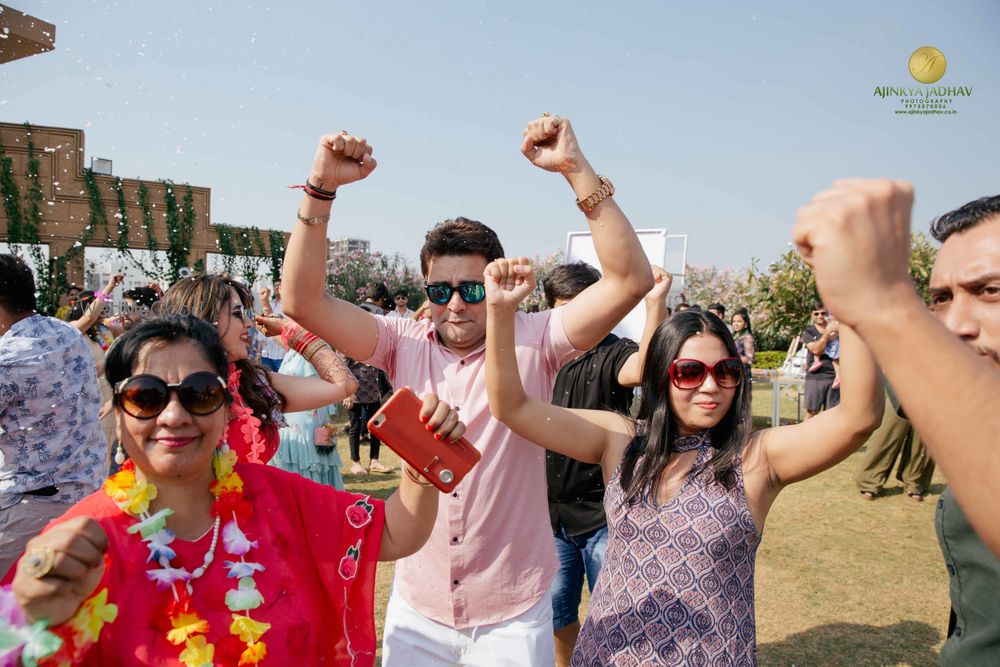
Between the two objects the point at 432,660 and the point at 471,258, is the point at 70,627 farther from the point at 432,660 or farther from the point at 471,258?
the point at 471,258

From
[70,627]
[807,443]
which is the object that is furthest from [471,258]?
[70,627]

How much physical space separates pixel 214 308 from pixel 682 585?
7.17 feet

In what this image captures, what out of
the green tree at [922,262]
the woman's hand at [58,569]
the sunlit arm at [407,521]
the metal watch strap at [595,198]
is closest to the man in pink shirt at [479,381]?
the metal watch strap at [595,198]

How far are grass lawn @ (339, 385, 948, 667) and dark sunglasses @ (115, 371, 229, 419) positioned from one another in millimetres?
3224

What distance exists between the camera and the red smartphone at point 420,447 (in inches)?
63.5

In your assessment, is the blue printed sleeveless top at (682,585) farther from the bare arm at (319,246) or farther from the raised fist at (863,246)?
the raised fist at (863,246)

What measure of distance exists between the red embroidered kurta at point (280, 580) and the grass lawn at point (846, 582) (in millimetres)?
2977

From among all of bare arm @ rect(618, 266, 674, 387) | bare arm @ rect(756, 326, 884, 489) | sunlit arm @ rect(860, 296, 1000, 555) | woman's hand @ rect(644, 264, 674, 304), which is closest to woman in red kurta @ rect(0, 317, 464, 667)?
bare arm @ rect(756, 326, 884, 489)

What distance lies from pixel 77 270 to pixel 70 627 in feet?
63.4

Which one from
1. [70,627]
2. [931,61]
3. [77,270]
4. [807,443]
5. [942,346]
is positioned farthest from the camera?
[77,270]

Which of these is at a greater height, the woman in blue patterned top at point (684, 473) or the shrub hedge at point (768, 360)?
the woman in blue patterned top at point (684, 473)

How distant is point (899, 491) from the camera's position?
7539mm

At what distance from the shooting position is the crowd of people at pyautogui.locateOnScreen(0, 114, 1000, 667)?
1109 mm

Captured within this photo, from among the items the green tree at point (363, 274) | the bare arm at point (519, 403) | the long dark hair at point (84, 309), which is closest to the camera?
the bare arm at point (519, 403)
